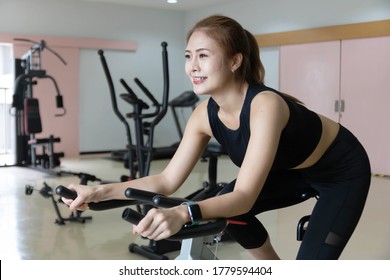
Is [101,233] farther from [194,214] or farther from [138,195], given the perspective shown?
[194,214]

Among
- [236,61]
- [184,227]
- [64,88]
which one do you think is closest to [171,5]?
[64,88]

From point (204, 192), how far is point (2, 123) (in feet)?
19.5

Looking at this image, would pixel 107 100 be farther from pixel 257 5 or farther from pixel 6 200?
pixel 6 200

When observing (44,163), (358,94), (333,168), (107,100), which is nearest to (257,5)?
(358,94)

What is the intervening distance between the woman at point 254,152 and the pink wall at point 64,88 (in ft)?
23.7

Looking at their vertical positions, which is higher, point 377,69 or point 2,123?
point 377,69

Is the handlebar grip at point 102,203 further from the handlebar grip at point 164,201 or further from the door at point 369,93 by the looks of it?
the door at point 369,93

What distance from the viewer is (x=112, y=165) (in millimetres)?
7855

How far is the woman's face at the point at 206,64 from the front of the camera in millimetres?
1396

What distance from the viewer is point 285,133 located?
1471mm

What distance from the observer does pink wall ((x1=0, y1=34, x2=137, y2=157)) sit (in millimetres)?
8453

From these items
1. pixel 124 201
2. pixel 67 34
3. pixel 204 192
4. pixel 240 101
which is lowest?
pixel 204 192

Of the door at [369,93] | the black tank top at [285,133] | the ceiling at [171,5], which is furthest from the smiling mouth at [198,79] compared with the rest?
the ceiling at [171,5]

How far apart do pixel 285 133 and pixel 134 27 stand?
8.34 meters
